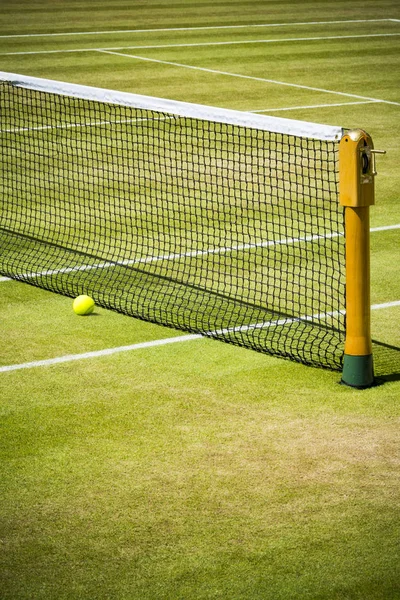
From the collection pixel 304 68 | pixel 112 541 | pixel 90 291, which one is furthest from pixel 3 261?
pixel 304 68

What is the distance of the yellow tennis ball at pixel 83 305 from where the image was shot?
8.74 meters

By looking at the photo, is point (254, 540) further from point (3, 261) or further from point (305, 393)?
point (3, 261)

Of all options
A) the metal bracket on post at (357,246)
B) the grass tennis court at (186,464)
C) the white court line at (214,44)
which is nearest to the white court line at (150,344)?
the grass tennis court at (186,464)

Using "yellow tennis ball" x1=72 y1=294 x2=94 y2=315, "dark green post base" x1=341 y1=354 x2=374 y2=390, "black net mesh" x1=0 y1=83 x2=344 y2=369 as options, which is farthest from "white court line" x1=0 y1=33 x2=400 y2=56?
"dark green post base" x1=341 y1=354 x2=374 y2=390

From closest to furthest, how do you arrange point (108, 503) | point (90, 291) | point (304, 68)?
1. point (108, 503)
2. point (90, 291)
3. point (304, 68)

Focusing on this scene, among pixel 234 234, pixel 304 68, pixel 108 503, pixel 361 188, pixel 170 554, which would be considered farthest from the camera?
pixel 304 68

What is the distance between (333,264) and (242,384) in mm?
3085

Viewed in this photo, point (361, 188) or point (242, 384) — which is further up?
point (361, 188)

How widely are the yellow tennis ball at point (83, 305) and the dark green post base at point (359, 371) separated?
8.01 ft

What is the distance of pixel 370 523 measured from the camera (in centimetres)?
546

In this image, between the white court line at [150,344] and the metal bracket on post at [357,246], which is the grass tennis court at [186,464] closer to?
the white court line at [150,344]

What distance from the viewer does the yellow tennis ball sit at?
8742 mm

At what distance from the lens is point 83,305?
28.7 feet

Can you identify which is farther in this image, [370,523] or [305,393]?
[305,393]
